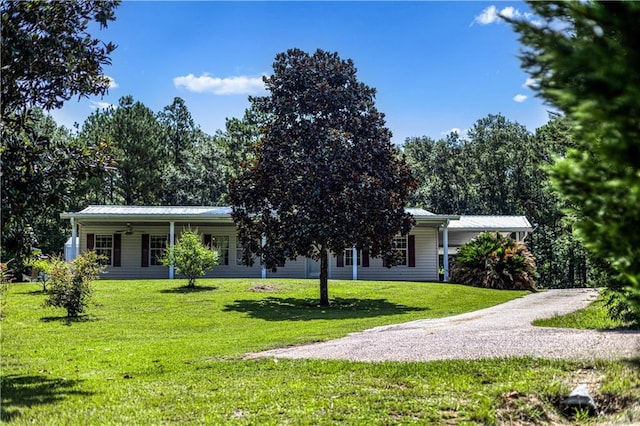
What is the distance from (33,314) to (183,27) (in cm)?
820

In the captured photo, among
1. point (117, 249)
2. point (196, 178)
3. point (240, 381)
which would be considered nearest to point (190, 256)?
point (117, 249)

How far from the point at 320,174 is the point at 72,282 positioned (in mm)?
7191

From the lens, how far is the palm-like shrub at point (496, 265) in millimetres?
A: 23422

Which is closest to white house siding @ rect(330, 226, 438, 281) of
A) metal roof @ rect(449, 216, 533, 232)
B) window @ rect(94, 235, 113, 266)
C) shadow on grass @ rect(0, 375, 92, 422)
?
metal roof @ rect(449, 216, 533, 232)

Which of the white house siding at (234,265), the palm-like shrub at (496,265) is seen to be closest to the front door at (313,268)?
the white house siding at (234,265)

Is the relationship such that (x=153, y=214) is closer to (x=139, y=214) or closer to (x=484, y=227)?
(x=139, y=214)

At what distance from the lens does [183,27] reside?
48.7 feet

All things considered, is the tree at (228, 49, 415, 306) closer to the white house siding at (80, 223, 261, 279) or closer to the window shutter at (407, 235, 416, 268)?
the white house siding at (80, 223, 261, 279)

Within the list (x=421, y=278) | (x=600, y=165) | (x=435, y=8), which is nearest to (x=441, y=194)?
(x=421, y=278)

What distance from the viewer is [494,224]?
29625 millimetres

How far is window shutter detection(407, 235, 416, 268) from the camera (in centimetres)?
2686

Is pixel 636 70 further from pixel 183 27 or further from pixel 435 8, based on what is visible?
pixel 183 27

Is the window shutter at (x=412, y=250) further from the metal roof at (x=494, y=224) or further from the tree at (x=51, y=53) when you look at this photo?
the tree at (x=51, y=53)

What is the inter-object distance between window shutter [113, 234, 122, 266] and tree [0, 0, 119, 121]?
19.1 metres
